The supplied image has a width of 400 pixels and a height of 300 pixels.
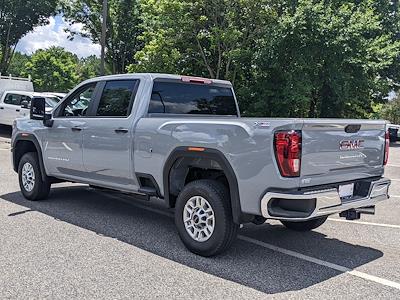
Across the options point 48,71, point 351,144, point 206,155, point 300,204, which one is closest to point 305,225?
point 351,144

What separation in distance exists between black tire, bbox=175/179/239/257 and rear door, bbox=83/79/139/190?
1.09 meters

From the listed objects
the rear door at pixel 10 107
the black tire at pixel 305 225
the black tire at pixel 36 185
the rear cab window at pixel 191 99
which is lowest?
the black tire at pixel 305 225

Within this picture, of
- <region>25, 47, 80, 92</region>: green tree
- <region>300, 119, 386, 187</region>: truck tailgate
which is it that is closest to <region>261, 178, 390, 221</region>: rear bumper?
<region>300, 119, 386, 187</region>: truck tailgate

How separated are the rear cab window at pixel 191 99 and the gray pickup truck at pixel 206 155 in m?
0.01

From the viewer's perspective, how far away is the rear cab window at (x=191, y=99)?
19.8 ft

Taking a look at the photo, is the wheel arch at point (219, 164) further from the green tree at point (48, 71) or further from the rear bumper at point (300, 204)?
the green tree at point (48, 71)

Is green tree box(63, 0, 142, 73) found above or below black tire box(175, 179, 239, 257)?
above

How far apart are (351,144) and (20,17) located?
31.5 meters

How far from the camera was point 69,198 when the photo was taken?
25.5 feet

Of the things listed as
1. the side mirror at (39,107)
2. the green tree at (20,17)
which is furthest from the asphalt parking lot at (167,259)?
the green tree at (20,17)

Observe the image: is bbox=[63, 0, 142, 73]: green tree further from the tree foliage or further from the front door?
the front door

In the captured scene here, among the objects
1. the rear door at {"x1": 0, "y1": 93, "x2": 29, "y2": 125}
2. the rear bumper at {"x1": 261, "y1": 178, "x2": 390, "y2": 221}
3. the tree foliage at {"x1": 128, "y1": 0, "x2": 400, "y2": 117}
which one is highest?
the tree foliage at {"x1": 128, "y1": 0, "x2": 400, "y2": 117}

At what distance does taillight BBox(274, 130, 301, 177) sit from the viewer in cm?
430

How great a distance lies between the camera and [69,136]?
6.71 meters
